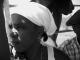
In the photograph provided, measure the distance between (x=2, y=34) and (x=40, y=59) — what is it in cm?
84

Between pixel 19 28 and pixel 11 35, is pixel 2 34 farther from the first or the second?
pixel 19 28

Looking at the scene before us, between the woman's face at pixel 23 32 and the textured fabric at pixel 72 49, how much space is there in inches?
14.8

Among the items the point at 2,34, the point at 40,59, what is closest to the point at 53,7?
the point at 40,59

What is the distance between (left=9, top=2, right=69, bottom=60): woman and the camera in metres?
1.56

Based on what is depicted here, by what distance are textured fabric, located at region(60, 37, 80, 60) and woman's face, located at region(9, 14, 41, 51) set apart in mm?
376

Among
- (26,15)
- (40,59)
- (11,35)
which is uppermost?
(26,15)

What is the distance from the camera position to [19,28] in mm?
1573

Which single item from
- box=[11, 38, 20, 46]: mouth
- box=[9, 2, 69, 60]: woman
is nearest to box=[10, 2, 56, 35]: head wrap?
box=[9, 2, 69, 60]: woman

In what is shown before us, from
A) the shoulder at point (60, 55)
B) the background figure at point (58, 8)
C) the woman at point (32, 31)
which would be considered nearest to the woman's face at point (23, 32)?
the woman at point (32, 31)

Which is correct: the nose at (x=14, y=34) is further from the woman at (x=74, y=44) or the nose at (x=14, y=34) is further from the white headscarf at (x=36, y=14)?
the woman at (x=74, y=44)

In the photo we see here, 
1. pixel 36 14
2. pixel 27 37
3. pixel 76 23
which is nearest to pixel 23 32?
pixel 27 37

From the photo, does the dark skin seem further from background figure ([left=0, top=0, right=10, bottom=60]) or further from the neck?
background figure ([left=0, top=0, right=10, bottom=60])

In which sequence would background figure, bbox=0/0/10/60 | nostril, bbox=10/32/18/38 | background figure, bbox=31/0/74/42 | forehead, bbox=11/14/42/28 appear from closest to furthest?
background figure, bbox=0/0/10/60
nostril, bbox=10/32/18/38
forehead, bbox=11/14/42/28
background figure, bbox=31/0/74/42

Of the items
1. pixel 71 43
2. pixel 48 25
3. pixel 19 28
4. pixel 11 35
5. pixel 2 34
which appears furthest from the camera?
pixel 71 43
